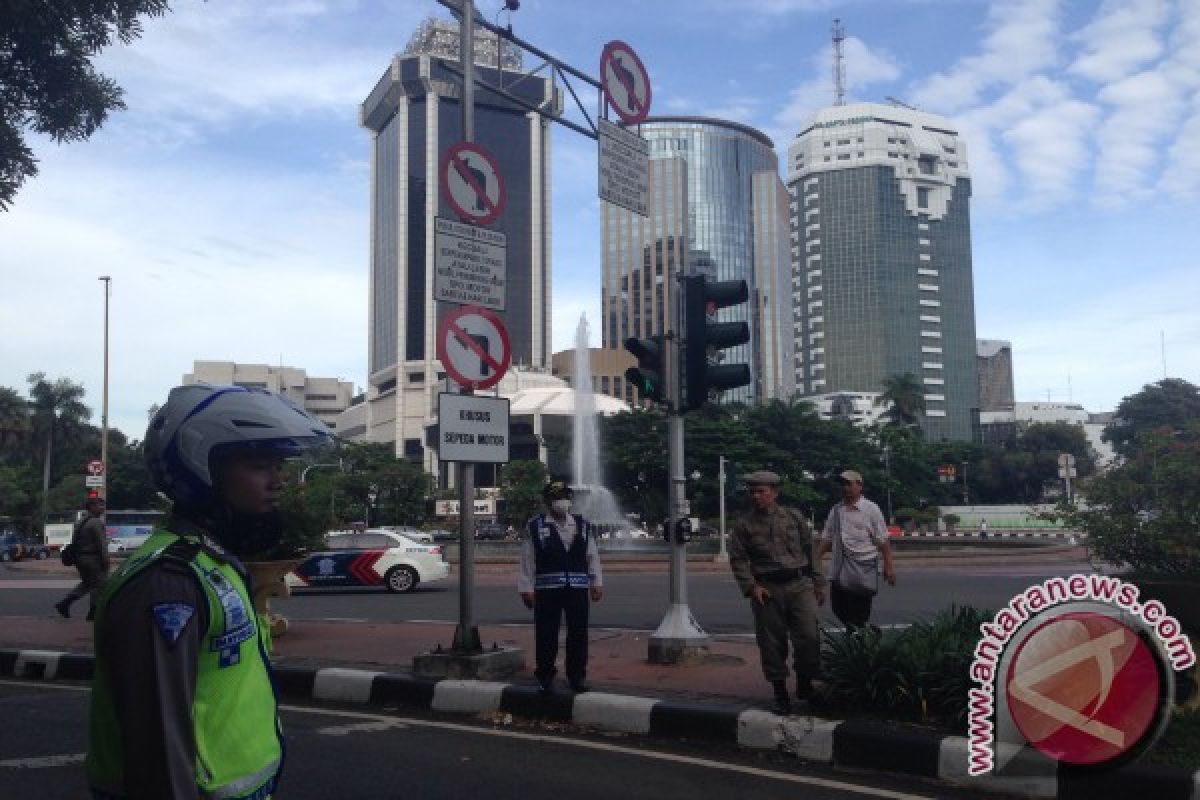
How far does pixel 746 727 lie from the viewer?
6.64 meters

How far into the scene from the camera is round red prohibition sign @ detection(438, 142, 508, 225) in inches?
352

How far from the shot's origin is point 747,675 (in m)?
8.67

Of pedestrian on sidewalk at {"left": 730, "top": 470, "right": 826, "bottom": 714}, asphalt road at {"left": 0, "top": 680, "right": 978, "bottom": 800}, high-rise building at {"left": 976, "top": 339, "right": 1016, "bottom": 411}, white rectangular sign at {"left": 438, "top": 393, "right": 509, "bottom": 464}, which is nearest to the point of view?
asphalt road at {"left": 0, "top": 680, "right": 978, "bottom": 800}

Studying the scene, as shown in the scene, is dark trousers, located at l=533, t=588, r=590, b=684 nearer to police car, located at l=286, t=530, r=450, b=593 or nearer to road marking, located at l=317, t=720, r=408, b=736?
road marking, located at l=317, t=720, r=408, b=736

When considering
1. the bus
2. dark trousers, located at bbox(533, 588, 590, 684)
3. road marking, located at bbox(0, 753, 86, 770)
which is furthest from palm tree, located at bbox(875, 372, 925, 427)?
road marking, located at bbox(0, 753, 86, 770)

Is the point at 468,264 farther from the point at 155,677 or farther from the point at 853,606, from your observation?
the point at 155,677

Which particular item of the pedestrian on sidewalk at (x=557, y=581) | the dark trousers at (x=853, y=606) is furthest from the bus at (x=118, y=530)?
the dark trousers at (x=853, y=606)

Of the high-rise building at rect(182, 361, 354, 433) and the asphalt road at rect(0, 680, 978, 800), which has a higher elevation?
the high-rise building at rect(182, 361, 354, 433)

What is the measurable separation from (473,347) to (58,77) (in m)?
5.36

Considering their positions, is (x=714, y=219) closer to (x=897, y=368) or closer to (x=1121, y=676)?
(x=897, y=368)

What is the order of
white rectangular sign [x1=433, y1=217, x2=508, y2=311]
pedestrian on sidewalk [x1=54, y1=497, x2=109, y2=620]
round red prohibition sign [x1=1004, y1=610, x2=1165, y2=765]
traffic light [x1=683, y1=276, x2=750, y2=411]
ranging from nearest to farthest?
round red prohibition sign [x1=1004, y1=610, x2=1165, y2=765]
white rectangular sign [x1=433, y1=217, x2=508, y2=311]
traffic light [x1=683, y1=276, x2=750, y2=411]
pedestrian on sidewalk [x1=54, y1=497, x2=109, y2=620]

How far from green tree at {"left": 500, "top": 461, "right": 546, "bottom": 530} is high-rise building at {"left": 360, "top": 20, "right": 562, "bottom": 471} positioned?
5223 centimetres

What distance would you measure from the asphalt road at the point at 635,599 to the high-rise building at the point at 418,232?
98952mm

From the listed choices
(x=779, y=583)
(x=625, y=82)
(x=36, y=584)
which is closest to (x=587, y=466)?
(x=36, y=584)
